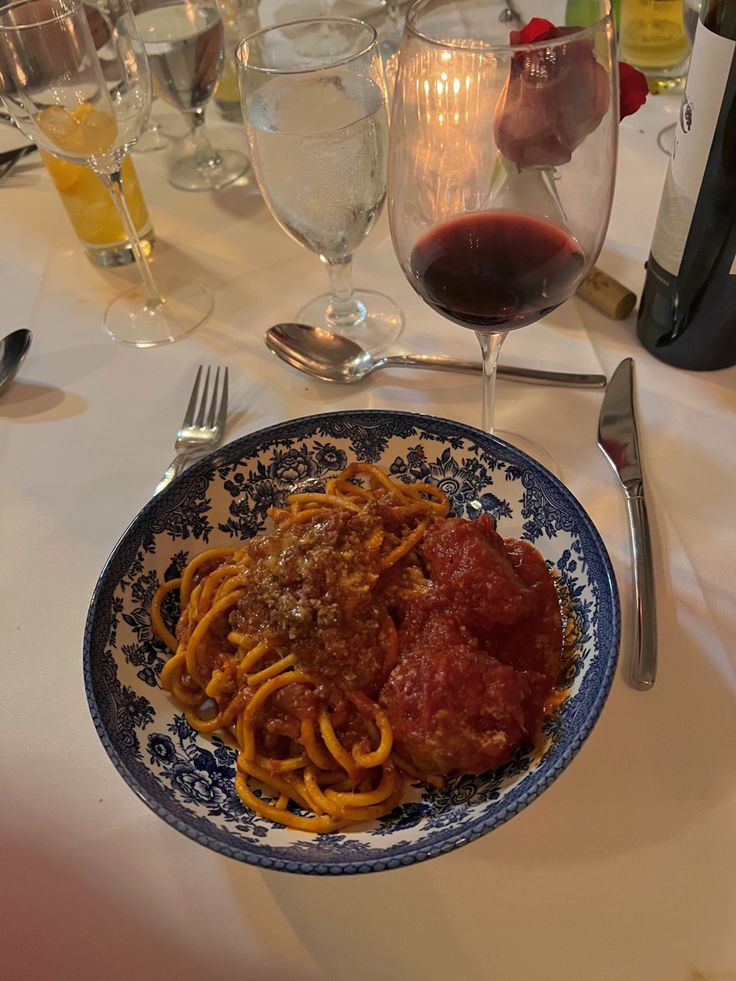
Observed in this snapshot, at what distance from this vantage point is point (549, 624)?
799mm

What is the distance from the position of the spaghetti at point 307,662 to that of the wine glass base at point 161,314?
63 centimetres

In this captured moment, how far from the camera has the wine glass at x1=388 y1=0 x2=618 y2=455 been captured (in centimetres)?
75

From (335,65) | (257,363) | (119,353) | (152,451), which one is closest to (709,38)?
(335,65)

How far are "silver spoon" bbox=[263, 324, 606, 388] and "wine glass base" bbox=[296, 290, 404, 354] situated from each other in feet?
0.16

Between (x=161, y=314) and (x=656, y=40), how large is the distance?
1218mm

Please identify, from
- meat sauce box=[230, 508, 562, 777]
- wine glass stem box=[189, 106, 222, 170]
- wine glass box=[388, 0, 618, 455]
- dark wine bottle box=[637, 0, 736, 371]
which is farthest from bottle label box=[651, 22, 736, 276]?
wine glass stem box=[189, 106, 222, 170]

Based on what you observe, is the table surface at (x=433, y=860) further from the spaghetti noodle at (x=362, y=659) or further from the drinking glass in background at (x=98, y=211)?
the drinking glass in background at (x=98, y=211)

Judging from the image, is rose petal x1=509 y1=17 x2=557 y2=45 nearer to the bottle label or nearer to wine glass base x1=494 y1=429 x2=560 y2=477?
the bottle label

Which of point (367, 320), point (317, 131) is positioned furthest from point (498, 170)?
point (367, 320)

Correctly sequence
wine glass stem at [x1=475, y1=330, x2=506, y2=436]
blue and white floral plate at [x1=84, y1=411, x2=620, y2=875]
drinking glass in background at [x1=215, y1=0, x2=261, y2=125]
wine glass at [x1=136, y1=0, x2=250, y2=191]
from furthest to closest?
drinking glass in background at [x1=215, y1=0, x2=261, y2=125], wine glass at [x1=136, y1=0, x2=250, y2=191], wine glass stem at [x1=475, y1=330, x2=506, y2=436], blue and white floral plate at [x1=84, y1=411, x2=620, y2=875]

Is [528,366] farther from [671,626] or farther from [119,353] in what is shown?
[119,353]

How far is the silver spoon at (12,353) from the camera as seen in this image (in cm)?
130

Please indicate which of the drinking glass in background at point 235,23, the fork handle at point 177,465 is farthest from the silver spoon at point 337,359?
the drinking glass in background at point 235,23

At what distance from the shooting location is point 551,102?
76 cm
